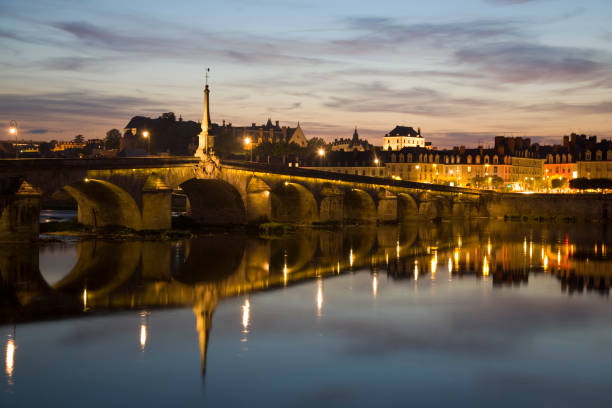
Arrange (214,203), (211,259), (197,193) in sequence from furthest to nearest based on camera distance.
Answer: (214,203)
(197,193)
(211,259)

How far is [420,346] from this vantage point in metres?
24.7

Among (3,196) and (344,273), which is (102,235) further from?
(344,273)

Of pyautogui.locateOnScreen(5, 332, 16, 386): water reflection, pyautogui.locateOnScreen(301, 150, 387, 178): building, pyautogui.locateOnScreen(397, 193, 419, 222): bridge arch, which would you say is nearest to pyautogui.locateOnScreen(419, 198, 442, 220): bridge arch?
pyautogui.locateOnScreen(397, 193, 419, 222): bridge arch

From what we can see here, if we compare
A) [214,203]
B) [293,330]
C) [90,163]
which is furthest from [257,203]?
[293,330]

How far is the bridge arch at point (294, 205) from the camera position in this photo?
3083 inches

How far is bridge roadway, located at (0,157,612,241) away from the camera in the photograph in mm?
45525

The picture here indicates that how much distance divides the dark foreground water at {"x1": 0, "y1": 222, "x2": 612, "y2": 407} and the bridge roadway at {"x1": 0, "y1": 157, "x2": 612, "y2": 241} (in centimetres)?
440

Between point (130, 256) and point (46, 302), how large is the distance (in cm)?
1418

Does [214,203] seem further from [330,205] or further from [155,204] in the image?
[155,204]

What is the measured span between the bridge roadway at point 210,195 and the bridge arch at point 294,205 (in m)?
0.11

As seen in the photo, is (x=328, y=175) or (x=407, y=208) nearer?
(x=328, y=175)

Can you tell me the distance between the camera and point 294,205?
80812mm

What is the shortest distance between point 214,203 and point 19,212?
27.1 metres

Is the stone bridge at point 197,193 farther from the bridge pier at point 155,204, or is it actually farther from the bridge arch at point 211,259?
the bridge arch at point 211,259
